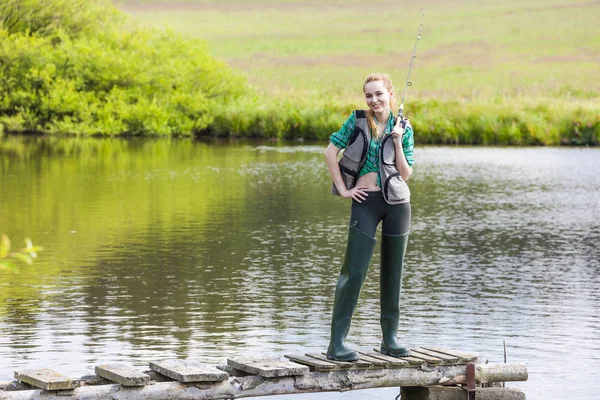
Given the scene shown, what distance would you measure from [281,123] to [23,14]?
13792 millimetres

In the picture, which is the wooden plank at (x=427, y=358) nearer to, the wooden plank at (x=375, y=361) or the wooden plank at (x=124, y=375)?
the wooden plank at (x=375, y=361)

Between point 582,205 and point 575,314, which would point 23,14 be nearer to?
point 582,205

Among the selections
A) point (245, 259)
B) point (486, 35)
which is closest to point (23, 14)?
point (245, 259)

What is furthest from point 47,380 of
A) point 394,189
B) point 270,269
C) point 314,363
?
point 270,269

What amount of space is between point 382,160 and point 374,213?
0.37 m

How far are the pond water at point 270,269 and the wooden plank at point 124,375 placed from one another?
2.12 m

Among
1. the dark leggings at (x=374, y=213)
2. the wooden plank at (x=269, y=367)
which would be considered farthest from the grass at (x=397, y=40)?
the wooden plank at (x=269, y=367)

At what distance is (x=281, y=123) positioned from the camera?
45.9m

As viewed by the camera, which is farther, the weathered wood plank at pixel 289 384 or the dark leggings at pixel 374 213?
the dark leggings at pixel 374 213

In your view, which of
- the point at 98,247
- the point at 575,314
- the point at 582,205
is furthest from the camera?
the point at 582,205

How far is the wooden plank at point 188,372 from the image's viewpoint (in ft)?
24.4

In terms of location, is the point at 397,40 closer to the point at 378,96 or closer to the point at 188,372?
the point at 378,96

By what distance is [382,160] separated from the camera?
7973 mm

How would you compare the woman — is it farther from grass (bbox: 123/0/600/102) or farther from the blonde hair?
grass (bbox: 123/0/600/102)
